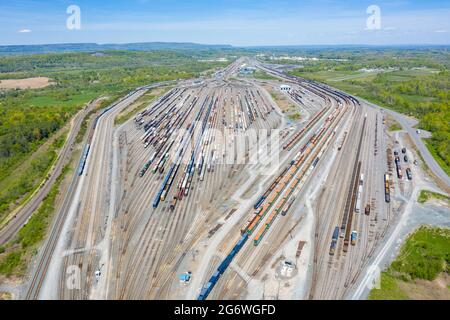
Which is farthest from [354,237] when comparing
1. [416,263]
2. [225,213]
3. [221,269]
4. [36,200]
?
[36,200]

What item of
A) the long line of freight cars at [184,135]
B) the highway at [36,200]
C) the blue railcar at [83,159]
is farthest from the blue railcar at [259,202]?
the blue railcar at [83,159]

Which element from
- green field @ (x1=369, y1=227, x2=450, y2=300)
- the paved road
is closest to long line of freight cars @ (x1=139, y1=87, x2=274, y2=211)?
green field @ (x1=369, y1=227, x2=450, y2=300)

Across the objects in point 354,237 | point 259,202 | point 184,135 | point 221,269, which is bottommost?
point 221,269

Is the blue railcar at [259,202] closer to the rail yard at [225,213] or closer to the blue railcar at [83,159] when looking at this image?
the rail yard at [225,213]

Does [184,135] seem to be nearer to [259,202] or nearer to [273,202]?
[259,202]

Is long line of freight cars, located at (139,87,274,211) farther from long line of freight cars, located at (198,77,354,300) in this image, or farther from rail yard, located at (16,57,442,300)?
long line of freight cars, located at (198,77,354,300)

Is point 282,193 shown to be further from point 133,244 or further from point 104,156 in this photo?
point 104,156
